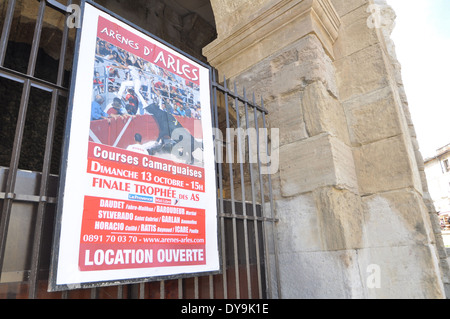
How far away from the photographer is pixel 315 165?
220cm

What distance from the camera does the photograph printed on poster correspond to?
154cm

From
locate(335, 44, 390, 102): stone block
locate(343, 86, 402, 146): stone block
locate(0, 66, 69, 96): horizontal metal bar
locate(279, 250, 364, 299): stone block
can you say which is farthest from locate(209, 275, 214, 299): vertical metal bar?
locate(335, 44, 390, 102): stone block

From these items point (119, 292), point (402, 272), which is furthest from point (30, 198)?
point (402, 272)

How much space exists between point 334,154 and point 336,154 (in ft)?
0.14

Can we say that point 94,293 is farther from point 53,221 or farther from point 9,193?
point 9,193

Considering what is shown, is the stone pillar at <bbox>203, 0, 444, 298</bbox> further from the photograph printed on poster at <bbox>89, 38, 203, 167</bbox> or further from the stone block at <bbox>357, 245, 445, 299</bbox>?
the photograph printed on poster at <bbox>89, 38, 203, 167</bbox>

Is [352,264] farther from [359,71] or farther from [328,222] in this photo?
[359,71]

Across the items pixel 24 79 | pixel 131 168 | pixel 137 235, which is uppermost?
pixel 24 79

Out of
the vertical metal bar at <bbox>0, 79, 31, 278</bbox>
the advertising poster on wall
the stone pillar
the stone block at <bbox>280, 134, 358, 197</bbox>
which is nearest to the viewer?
the vertical metal bar at <bbox>0, 79, 31, 278</bbox>

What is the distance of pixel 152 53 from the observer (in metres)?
1.90

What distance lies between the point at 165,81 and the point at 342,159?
135cm

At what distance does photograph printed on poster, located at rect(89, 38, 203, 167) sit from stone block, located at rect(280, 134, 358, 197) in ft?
2.42

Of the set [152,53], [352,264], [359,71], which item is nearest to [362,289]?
[352,264]

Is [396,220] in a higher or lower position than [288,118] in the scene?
lower
